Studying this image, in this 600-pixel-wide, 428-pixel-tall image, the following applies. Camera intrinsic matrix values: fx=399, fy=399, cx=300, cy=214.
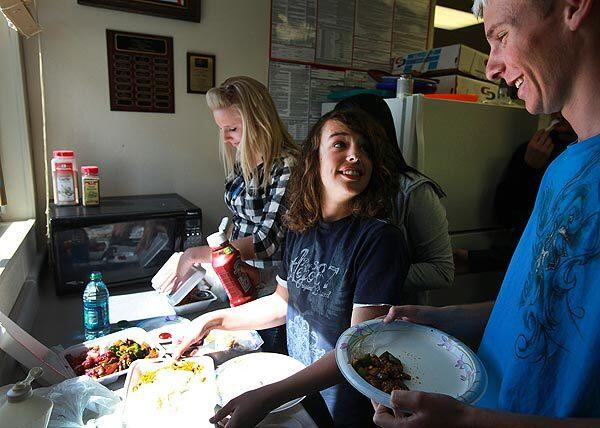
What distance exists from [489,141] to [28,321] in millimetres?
2219

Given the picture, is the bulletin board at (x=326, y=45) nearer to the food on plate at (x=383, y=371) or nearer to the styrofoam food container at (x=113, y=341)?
the styrofoam food container at (x=113, y=341)

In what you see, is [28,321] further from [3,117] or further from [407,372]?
[407,372]

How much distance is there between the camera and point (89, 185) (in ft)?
5.66

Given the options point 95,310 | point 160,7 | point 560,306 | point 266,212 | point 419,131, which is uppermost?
point 160,7

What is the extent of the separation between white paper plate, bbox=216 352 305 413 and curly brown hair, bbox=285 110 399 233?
Result: 0.37m

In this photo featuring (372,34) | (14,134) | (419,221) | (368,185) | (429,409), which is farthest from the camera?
(372,34)

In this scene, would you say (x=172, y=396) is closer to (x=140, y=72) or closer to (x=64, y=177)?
(x=64, y=177)

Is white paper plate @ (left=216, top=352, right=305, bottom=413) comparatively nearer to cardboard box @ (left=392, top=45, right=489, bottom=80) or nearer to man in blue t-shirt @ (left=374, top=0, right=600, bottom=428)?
man in blue t-shirt @ (left=374, top=0, right=600, bottom=428)

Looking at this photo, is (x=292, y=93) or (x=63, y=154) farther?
(x=292, y=93)

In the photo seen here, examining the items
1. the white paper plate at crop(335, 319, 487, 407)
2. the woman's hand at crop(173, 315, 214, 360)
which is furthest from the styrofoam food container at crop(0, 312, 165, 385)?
the white paper plate at crop(335, 319, 487, 407)

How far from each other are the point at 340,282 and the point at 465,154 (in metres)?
1.38

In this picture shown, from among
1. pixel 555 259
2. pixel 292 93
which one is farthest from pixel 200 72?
pixel 555 259

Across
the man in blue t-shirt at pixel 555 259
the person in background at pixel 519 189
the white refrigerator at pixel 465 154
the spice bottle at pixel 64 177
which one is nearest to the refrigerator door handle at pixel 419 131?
the white refrigerator at pixel 465 154

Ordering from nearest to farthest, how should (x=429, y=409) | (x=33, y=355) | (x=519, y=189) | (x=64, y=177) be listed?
1. (x=429, y=409)
2. (x=33, y=355)
3. (x=64, y=177)
4. (x=519, y=189)
